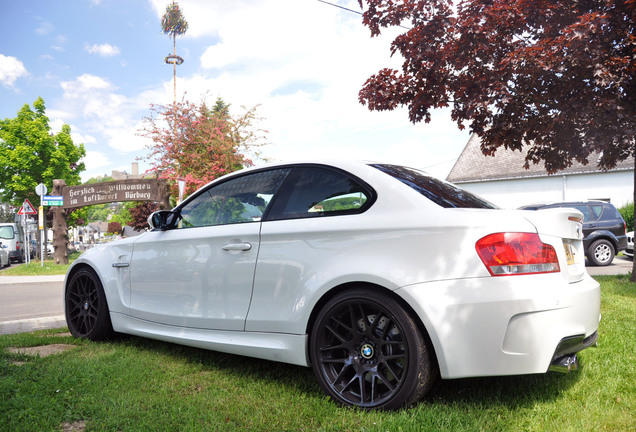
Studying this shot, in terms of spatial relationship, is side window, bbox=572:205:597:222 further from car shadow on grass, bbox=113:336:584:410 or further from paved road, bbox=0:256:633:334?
paved road, bbox=0:256:633:334

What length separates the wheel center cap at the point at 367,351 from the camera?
2.79 meters

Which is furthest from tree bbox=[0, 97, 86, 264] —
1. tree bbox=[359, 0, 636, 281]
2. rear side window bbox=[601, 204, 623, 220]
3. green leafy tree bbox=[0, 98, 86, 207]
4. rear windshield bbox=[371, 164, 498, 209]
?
rear windshield bbox=[371, 164, 498, 209]

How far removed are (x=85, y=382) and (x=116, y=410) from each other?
0.63 metres

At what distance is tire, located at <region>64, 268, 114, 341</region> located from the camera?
447 centimetres

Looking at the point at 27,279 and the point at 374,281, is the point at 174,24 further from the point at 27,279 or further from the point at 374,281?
the point at 374,281

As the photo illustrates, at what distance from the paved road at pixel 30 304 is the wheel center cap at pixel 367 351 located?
4785 millimetres

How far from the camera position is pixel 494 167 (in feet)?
102

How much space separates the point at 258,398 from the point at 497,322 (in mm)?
1532

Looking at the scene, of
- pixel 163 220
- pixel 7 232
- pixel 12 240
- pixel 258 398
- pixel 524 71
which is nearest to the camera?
pixel 258 398

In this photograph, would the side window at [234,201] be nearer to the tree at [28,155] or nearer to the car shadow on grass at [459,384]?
the car shadow on grass at [459,384]

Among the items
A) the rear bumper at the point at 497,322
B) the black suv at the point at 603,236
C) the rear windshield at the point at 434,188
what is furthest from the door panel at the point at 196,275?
the black suv at the point at 603,236

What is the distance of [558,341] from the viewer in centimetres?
251

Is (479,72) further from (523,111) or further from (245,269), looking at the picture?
(245,269)

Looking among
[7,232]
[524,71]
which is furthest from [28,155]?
[524,71]
